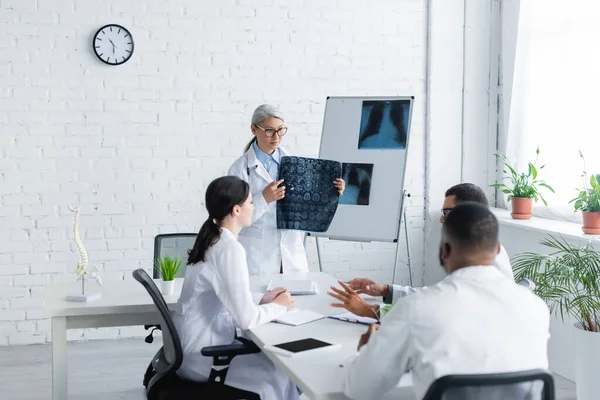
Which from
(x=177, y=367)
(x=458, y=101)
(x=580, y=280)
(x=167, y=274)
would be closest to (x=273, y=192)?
(x=167, y=274)

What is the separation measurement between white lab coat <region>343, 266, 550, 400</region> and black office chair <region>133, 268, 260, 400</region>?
871 millimetres

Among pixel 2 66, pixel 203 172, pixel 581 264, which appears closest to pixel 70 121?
pixel 2 66

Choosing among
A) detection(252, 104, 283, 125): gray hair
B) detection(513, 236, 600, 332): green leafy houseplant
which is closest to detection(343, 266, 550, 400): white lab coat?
detection(513, 236, 600, 332): green leafy houseplant

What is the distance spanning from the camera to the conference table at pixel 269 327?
2.18m

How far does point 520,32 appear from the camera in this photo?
530 cm

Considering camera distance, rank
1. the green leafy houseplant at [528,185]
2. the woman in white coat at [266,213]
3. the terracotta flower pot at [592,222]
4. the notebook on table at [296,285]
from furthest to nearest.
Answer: the green leafy houseplant at [528,185]
the terracotta flower pot at [592,222]
the woman in white coat at [266,213]
the notebook on table at [296,285]

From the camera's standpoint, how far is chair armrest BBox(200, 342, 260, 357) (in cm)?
266

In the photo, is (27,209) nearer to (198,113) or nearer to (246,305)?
(198,113)

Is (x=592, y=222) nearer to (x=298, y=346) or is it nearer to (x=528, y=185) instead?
(x=528, y=185)

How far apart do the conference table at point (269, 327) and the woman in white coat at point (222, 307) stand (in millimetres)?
120

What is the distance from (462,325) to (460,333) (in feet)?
0.06

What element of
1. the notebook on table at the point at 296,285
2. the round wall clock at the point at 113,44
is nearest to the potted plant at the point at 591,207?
the notebook on table at the point at 296,285

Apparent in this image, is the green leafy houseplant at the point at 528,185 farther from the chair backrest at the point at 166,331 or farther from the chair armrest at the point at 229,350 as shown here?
the chair backrest at the point at 166,331

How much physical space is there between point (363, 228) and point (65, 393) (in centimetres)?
180
